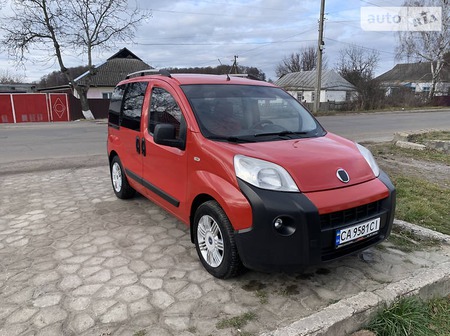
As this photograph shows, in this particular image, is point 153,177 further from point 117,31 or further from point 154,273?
point 117,31

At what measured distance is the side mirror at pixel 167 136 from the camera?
11.2 feet

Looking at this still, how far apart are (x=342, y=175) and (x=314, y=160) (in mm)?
257

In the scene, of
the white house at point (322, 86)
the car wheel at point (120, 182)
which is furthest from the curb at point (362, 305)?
the white house at point (322, 86)

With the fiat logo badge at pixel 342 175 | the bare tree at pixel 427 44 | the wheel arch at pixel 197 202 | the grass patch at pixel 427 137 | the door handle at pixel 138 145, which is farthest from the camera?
the bare tree at pixel 427 44

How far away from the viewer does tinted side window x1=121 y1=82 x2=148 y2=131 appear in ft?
14.7

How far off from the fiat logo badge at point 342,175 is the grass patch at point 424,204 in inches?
81.4

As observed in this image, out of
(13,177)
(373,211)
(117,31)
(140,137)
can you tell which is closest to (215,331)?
(373,211)

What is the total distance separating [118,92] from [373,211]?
13.0ft

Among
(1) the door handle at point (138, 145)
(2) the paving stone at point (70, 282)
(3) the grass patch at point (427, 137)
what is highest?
(1) the door handle at point (138, 145)

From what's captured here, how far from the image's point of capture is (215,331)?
8.23 ft

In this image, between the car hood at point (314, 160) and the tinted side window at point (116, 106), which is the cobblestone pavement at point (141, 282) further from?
the tinted side window at point (116, 106)

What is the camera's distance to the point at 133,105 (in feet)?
15.6

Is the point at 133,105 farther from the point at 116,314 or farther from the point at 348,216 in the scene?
the point at 348,216

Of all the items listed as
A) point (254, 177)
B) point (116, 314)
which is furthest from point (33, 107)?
point (254, 177)
